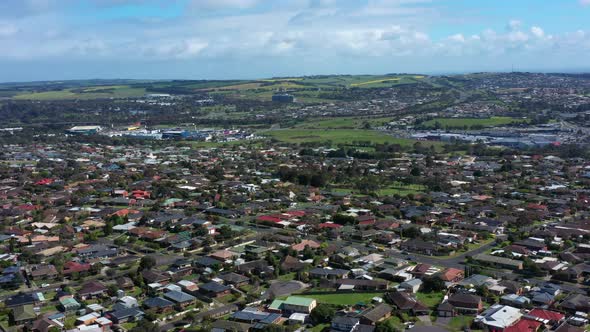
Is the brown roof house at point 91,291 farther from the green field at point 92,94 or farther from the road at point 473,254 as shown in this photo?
the green field at point 92,94

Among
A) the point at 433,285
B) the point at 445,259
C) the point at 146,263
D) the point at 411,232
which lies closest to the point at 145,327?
the point at 146,263

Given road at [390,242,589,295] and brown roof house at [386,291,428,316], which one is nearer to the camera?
brown roof house at [386,291,428,316]

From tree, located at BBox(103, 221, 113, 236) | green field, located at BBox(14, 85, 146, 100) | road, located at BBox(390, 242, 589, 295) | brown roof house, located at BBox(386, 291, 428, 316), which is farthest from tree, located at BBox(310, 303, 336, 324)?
green field, located at BBox(14, 85, 146, 100)

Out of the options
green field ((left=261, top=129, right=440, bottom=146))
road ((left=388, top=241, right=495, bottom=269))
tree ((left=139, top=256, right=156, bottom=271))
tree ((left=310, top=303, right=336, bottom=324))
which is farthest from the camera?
green field ((left=261, top=129, right=440, bottom=146))

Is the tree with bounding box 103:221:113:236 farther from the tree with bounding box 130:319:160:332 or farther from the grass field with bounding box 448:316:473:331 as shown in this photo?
the grass field with bounding box 448:316:473:331

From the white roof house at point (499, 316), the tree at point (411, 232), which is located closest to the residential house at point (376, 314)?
the white roof house at point (499, 316)

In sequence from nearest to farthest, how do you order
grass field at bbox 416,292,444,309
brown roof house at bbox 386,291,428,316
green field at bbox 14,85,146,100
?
brown roof house at bbox 386,291,428,316 → grass field at bbox 416,292,444,309 → green field at bbox 14,85,146,100
